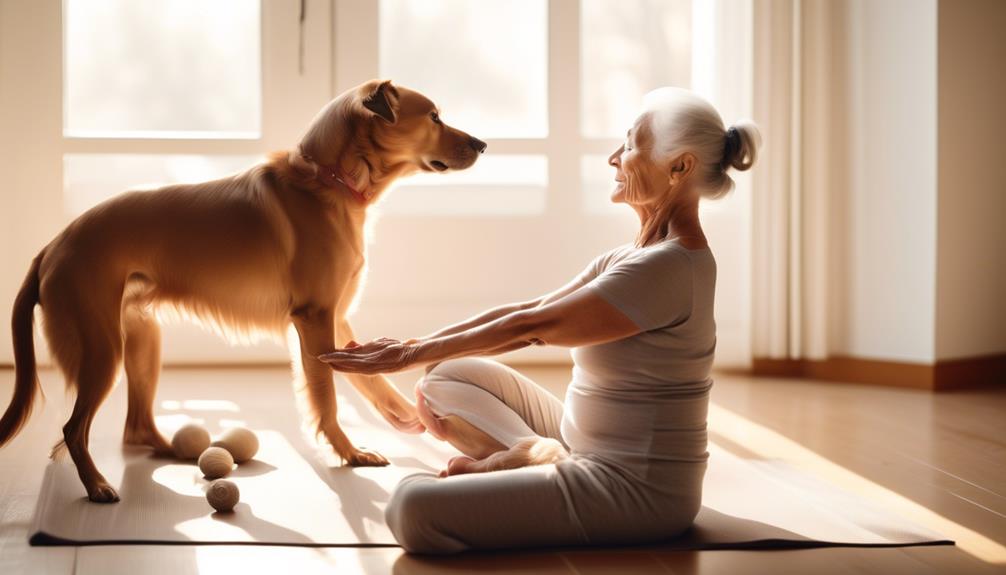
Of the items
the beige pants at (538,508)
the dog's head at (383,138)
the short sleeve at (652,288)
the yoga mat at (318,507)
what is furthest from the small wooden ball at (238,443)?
the short sleeve at (652,288)

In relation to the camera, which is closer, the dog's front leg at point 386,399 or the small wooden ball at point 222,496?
the small wooden ball at point 222,496

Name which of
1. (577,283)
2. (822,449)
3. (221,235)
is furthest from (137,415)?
(822,449)

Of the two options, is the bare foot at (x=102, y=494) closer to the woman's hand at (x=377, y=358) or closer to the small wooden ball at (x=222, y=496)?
the small wooden ball at (x=222, y=496)

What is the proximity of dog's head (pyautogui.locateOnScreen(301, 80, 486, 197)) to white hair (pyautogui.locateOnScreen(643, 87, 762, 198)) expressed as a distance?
0.81 meters

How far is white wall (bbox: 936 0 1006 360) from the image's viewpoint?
384 cm

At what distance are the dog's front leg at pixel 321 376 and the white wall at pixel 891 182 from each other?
2307 millimetres

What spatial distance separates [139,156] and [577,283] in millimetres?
2657

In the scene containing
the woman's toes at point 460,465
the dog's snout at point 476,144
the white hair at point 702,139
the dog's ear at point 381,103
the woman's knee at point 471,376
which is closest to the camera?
the white hair at point 702,139

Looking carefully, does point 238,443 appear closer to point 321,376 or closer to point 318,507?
point 321,376

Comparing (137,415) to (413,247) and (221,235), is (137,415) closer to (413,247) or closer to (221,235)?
(221,235)

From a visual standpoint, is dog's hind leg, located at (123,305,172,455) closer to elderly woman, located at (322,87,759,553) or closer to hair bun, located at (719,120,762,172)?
elderly woman, located at (322,87,759,553)

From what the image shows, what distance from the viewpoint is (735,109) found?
4.20 metres

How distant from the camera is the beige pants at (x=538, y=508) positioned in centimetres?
175

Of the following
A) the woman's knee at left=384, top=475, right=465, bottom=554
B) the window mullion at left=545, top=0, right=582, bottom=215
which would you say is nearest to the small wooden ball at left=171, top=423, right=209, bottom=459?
the woman's knee at left=384, top=475, right=465, bottom=554
